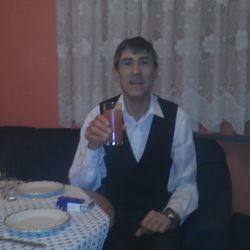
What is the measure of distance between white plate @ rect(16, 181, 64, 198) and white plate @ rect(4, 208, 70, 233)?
0.20m

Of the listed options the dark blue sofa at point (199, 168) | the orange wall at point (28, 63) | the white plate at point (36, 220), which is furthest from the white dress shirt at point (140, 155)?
the orange wall at point (28, 63)

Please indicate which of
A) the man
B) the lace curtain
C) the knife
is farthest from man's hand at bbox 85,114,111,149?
the lace curtain

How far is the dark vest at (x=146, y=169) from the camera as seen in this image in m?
1.90

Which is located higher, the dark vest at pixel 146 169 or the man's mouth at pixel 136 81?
the man's mouth at pixel 136 81

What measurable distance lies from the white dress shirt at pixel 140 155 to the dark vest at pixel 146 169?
0.12ft

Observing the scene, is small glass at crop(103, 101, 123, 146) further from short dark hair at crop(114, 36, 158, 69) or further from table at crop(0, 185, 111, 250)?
short dark hair at crop(114, 36, 158, 69)

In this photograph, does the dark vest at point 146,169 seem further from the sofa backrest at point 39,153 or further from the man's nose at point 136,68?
the sofa backrest at point 39,153

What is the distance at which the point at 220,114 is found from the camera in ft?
7.72

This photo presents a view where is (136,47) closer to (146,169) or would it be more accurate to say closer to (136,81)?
(136,81)

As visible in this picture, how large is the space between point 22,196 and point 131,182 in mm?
634

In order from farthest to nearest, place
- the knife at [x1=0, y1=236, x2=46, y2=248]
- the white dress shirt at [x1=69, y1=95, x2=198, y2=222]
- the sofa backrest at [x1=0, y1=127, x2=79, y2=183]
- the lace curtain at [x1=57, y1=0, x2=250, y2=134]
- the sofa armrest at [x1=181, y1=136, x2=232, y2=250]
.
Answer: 1. the sofa backrest at [x1=0, y1=127, x2=79, y2=183]
2. the lace curtain at [x1=57, y1=0, x2=250, y2=134]
3. the white dress shirt at [x1=69, y1=95, x2=198, y2=222]
4. the sofa armrest at [x1=181, y1=136, x2=232, y2=250]
5. the knife at [x1=0, y1=236, x2=46, y2=248]

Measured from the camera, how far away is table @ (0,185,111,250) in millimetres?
1071

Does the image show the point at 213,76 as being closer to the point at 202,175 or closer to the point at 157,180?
the point at 202,175

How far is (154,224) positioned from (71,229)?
0.54 metres
